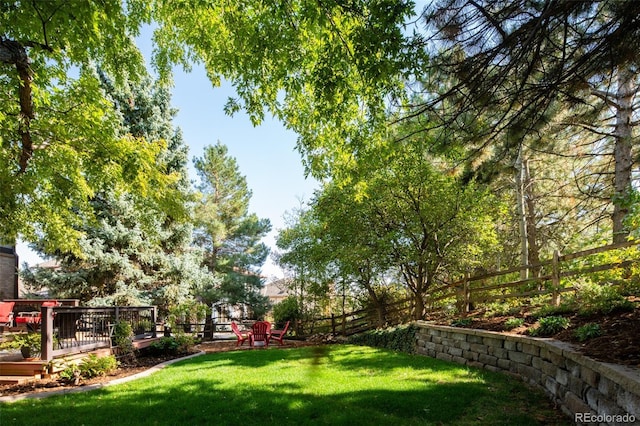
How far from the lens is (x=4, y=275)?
15812 mm

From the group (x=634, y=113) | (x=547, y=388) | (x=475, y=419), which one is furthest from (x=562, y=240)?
(x=475, y=419)

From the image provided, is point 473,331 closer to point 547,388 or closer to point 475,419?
point 547,388

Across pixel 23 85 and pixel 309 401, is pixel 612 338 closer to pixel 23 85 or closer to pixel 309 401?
pixel 309 401

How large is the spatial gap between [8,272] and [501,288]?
19.6 metres

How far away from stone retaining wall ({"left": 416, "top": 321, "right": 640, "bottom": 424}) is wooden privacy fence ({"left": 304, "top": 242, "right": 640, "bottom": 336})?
1.47m

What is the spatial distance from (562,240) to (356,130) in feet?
43.3

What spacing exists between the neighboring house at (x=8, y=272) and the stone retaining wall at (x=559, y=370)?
18199 millimetres

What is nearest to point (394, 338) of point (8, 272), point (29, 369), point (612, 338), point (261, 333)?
point (261, 333)

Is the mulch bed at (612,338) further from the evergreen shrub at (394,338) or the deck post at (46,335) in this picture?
the deck post at (46,335)

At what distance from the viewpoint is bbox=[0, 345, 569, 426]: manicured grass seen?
3715 millimetres

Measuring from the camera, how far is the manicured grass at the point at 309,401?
371 cm

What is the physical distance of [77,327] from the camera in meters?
8.25

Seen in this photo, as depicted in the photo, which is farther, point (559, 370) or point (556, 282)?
point (556, 282)

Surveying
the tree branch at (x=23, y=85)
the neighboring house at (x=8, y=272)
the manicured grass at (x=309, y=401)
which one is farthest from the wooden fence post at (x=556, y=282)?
the neighboring house at (x=8, y=272)
